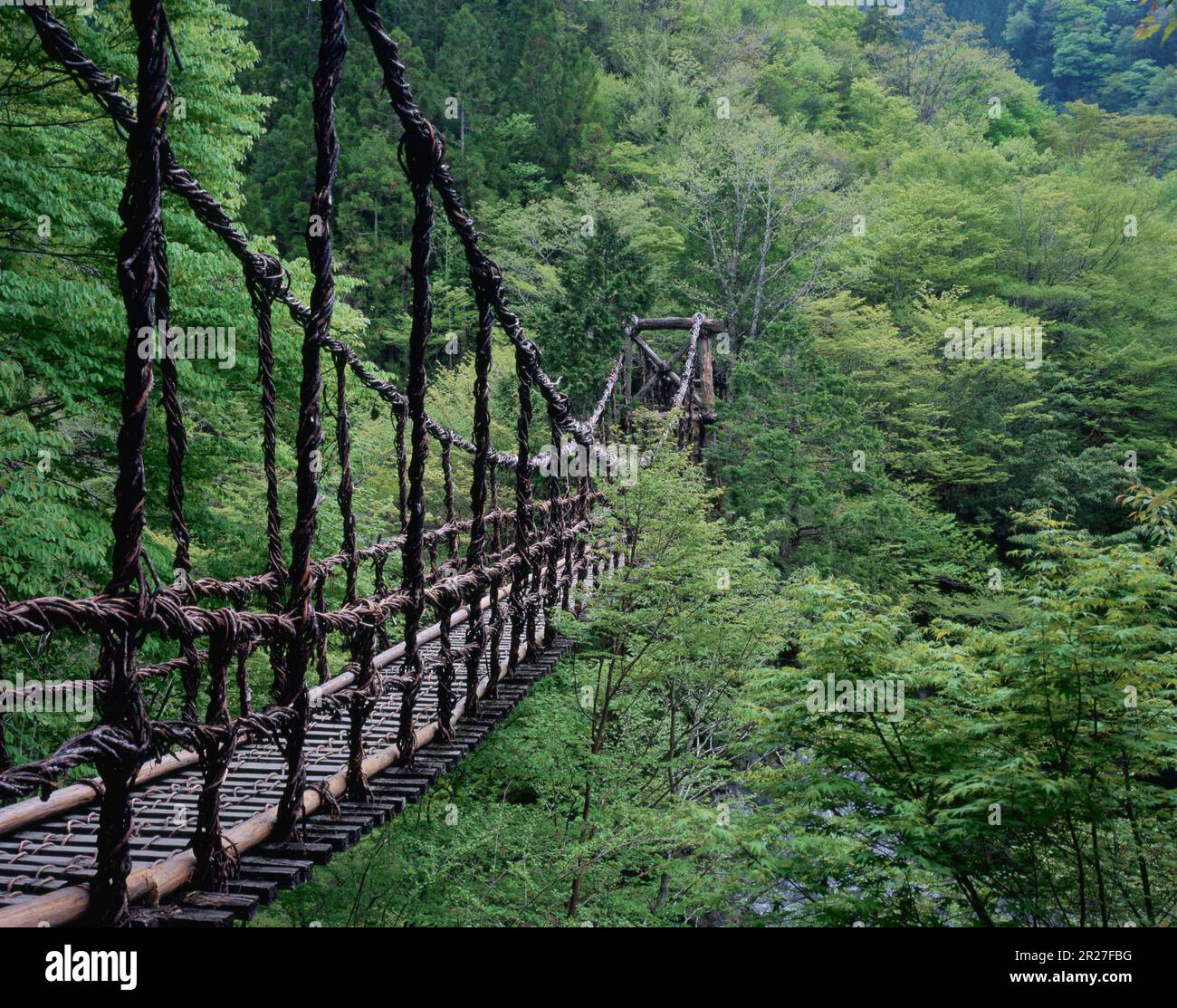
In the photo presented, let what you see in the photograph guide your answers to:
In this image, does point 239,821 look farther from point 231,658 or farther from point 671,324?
point 671,324

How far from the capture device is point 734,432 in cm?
1236

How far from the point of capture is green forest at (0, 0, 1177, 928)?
3.82m

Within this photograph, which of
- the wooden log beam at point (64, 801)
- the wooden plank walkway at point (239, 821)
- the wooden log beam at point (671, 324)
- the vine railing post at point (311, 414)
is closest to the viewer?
the wooden plank walkway at point (239, 821)

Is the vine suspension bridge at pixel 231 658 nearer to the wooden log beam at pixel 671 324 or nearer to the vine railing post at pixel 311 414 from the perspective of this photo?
the vine railing post at pixel 311 414

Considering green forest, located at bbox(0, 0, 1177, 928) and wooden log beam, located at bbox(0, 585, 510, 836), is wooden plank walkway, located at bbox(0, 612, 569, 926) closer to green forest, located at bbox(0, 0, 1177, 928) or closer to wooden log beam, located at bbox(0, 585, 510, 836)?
wooden log beam, located at bbox(0, 585, 510, 836)

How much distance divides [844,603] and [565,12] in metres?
29.4

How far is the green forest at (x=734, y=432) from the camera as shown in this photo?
382 cm

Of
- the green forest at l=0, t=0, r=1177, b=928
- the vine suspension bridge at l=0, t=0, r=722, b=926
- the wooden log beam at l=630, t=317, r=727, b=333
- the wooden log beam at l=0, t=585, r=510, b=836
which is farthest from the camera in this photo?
the wooden log beam at l=630, t=317, r=727, b=333

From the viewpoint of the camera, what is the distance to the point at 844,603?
4164 mm

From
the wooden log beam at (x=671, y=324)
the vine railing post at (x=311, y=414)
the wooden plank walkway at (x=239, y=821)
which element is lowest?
the wooden plank walkway at (x=239, y=821)

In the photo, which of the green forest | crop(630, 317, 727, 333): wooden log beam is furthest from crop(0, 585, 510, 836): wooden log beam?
crop(630, 317, 727, 333): wooden log beam

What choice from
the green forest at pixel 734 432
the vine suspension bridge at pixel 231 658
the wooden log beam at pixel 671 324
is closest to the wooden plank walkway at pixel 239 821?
the vine suspension bridge at pixel 231 658

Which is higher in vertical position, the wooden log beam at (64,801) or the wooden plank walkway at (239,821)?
the wooden log beam at (64,801)
